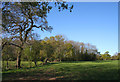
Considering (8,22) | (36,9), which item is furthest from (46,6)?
(8,22)

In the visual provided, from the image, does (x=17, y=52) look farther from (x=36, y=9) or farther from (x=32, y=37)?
(x=36, y=9)

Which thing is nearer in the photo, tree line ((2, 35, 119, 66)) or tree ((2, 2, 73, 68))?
tree ((2, 2, 73, 68))

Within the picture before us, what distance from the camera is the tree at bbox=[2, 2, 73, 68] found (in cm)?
476

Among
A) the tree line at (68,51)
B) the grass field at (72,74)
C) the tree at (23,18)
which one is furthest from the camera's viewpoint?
the tree line at (68,51)

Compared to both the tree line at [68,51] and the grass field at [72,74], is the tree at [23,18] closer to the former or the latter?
the tree line at [68,51]

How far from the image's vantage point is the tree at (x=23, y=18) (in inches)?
187

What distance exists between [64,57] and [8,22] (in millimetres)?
6188

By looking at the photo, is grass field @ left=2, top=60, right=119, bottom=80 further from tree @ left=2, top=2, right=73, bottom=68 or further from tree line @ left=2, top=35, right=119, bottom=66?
tree line @ left=2, top=35, right=119, bottom=66

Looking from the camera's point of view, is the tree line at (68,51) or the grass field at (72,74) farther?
the tree line at (68,51)

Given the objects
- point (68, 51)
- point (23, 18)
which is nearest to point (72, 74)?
point (23, 18)

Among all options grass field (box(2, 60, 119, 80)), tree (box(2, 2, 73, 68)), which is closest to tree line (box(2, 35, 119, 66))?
tree (box(2, 2, 73, 68))

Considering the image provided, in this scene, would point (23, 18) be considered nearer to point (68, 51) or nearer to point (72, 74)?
point (72, 74)

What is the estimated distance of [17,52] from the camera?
6.30 meters

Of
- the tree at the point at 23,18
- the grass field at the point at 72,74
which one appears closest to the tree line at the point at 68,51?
the tree at the point at 23,18
